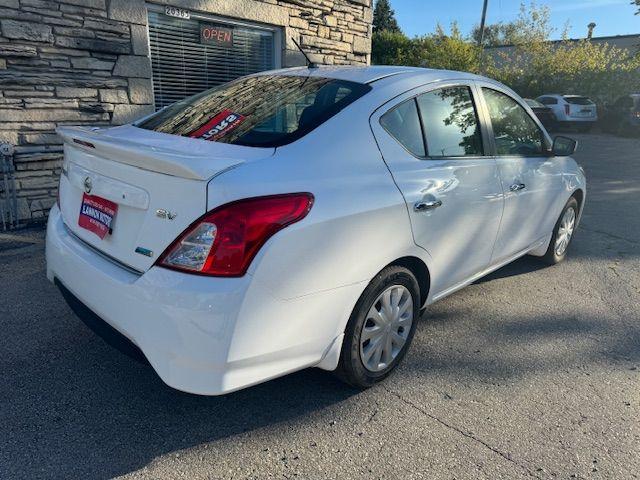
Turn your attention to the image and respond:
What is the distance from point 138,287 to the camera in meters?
2.06

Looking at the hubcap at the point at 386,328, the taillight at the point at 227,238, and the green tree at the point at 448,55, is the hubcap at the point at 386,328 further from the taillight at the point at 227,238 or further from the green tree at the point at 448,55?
the green tree at the point at 448,55

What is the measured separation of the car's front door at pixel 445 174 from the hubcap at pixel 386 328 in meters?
0.30

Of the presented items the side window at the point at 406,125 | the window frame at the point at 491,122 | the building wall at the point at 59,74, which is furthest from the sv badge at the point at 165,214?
the building wall at the point at 59,74

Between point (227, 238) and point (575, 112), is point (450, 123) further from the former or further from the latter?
point (575, 112)

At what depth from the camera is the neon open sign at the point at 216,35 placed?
22.3ft

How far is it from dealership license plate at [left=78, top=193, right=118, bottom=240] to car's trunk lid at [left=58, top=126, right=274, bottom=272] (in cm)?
1

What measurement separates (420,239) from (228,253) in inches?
44.7

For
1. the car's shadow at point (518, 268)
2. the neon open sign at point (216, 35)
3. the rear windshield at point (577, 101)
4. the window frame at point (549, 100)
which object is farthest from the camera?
the window frame at point (549, 100)

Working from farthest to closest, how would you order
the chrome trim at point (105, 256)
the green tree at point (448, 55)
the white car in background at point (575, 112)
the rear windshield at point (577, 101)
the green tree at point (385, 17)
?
the green tree at point (385, 17) → the green tree at point (448, 55) → the rear windshield at point (577, 101) → the white car in background at point (575, 112) → the chrome trim at point (105, 256)

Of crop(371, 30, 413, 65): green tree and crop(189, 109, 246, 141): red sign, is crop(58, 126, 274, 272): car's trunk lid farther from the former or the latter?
crop(371, 30, 413, 65): green tree

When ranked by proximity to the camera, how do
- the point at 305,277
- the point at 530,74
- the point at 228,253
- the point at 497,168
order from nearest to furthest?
the point at 228,253 → the point at 305,277 → the point at 497,168 → the point at 530,74

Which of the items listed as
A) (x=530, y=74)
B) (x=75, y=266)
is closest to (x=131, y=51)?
(x=75, y=266)

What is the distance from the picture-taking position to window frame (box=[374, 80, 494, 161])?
267cm

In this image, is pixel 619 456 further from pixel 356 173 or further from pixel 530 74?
pixel 530 74
